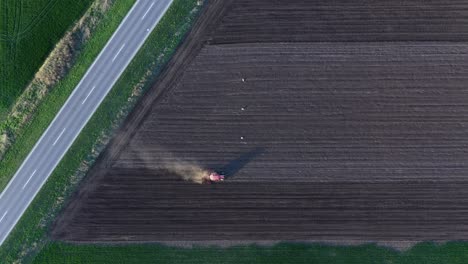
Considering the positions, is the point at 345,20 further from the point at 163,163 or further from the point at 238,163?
the point at 163,163

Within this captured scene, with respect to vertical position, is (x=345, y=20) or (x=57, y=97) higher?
(x=345, y=20)

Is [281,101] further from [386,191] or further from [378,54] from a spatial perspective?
[386,191]

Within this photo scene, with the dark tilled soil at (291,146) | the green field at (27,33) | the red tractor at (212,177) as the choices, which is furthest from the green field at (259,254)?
the green field at (27,33)

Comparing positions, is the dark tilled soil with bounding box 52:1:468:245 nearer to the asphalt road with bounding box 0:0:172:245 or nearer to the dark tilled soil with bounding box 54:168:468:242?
the dark tilled soil with bounding box 54:168:468:242

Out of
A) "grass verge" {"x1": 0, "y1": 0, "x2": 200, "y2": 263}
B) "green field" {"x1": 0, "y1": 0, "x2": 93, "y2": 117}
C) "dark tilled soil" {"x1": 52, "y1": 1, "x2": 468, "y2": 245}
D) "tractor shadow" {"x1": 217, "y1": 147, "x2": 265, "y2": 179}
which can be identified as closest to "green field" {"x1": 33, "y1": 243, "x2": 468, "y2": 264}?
"dark tilled soil" {"x1": 52, "y1": 1, "x2": 468, "y2": 245}

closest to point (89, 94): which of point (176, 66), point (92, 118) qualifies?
point (92, 118)

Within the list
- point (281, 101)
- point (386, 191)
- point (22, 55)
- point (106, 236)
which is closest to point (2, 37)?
point (22, 55)

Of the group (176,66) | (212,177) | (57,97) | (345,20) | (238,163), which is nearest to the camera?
(345,20)

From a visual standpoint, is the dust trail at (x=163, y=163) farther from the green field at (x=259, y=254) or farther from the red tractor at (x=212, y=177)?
the green field at (x=259, y=254)
